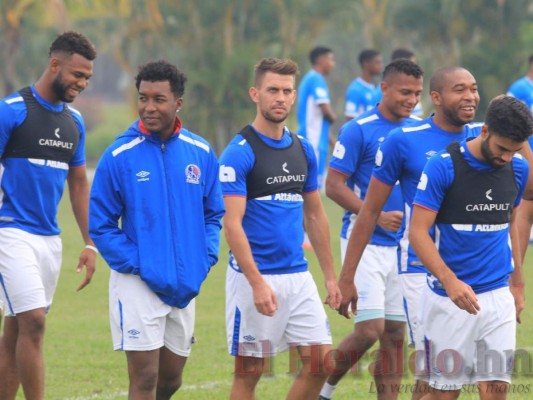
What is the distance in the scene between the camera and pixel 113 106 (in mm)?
77625

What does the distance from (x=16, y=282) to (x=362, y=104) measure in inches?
438

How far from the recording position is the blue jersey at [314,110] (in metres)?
18.4

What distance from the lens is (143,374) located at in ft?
21.9

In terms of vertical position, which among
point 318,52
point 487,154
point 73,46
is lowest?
point 487,154

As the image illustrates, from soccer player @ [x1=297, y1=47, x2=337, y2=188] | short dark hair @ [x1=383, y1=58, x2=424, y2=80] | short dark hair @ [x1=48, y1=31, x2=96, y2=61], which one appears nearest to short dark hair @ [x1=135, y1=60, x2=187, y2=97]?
short dark hair @ [x1=48, y1=31, x2=96, y2=61]

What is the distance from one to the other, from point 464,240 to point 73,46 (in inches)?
112

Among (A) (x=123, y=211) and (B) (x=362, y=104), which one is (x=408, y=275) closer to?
(A) (x=123, y=211)

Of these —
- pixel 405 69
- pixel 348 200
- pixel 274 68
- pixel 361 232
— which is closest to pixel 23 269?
pixel 274 68

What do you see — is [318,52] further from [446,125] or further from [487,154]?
[487,154]

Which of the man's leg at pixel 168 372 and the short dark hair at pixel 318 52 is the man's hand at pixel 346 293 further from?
the short dark hair at pixel 318 52

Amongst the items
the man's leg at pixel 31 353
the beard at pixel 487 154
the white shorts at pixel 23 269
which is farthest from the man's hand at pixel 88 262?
the beard at pixel 487 154

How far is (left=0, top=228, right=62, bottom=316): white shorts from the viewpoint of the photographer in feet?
24.7

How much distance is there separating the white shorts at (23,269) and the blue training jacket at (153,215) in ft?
3.25

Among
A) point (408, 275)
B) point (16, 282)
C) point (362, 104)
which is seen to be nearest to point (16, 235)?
point (16, 282)
